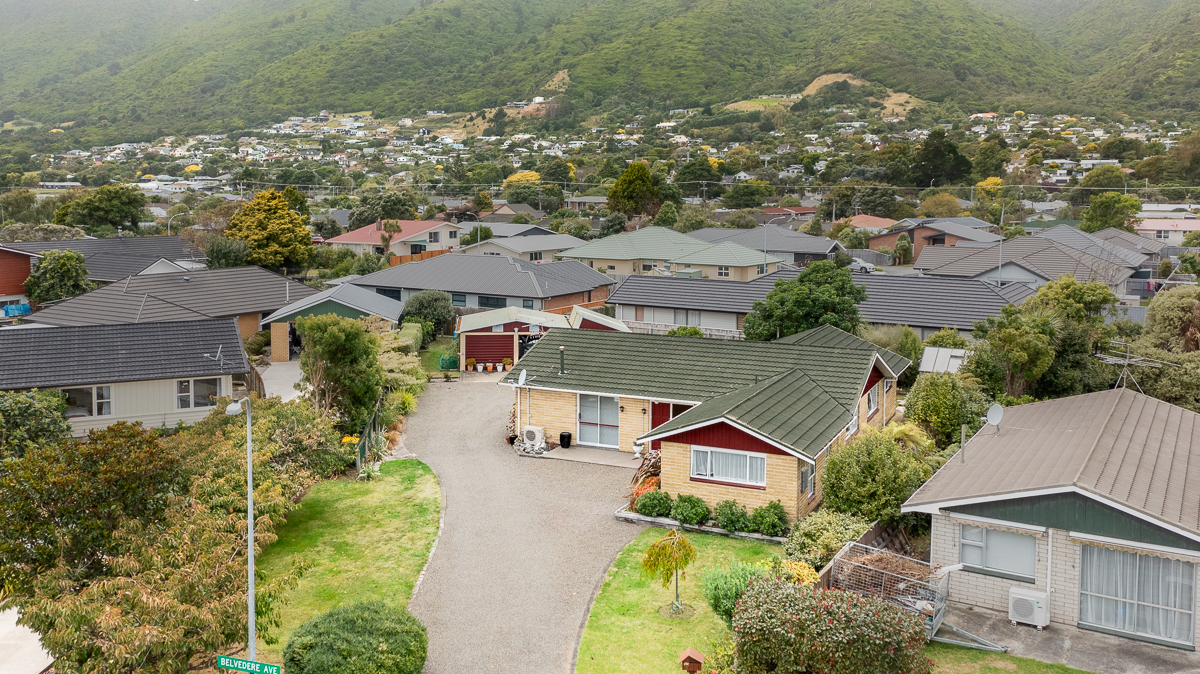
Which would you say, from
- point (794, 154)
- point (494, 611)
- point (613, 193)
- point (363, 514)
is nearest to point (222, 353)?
point (363, 514)

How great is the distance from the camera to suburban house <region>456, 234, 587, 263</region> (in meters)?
66.3

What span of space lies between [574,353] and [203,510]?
13.7 metres

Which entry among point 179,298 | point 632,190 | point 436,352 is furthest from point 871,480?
point 632,190

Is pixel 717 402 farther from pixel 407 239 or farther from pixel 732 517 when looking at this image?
pixel 407 239

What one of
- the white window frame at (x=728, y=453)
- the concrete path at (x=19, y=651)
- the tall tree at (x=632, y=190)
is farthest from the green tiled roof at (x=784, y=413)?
the tall tree at (x=632, y=190)

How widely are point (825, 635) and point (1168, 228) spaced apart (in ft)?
268

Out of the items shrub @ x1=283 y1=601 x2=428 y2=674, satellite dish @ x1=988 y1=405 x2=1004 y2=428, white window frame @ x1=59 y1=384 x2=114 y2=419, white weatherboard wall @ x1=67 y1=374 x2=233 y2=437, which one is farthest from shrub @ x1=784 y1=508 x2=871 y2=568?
white window frame @ x1=59 y1=384 x2=114 y2=419

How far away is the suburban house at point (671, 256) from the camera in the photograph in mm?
57969

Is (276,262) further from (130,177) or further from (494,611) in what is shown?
(130,177)

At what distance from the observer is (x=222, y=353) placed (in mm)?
28641

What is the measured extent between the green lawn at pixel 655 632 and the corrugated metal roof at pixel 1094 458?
282cm

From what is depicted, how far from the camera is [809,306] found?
3297 cm

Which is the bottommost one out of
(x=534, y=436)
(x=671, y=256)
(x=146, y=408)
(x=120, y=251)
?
(x=534, y=436)

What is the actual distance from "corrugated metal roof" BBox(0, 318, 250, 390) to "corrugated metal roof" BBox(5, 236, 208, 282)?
27557 millimetres
